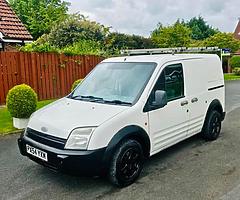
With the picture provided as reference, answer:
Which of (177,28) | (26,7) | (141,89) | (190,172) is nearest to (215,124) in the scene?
(190,172)

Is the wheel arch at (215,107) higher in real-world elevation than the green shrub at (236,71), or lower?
lower

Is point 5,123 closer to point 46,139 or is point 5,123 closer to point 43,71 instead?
point 43,71

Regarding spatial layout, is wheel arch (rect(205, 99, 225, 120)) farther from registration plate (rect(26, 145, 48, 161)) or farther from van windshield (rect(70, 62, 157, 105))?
registration plate (rect(26, 145, 48, 161))

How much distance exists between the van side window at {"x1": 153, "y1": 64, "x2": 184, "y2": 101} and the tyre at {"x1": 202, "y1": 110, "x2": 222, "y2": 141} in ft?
4.12

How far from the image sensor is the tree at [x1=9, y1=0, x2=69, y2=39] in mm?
37625

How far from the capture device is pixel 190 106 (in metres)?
5.31

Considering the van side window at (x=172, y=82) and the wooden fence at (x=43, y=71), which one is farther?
the wooden fence at (x=43, y=71)

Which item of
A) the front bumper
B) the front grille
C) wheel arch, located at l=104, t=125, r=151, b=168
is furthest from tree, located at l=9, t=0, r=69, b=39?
the front bumper

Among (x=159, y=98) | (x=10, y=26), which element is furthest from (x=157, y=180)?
(x=10, y=26)

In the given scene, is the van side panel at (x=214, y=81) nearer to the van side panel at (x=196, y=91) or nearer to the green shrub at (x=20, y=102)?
the van side panel at (x=196, y=91)

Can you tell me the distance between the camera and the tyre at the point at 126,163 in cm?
389

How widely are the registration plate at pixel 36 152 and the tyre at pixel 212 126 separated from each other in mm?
3515

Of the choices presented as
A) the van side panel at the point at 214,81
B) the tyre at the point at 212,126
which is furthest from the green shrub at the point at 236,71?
the tyre at the point at 212,126

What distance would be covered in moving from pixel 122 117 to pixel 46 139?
3.51ft
